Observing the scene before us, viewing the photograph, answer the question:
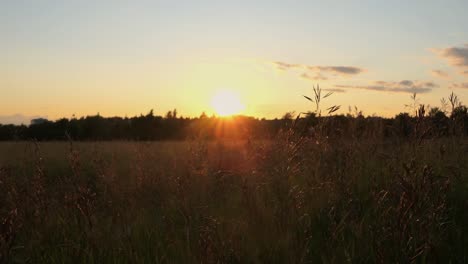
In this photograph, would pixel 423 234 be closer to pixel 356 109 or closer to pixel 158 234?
pixel 158 234

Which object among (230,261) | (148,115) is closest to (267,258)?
(230,261)

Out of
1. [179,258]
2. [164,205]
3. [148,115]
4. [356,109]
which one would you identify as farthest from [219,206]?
[148,115]

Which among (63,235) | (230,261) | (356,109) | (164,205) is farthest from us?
(356,109)

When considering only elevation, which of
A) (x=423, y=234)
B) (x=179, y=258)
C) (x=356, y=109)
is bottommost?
(x=179, y=258)

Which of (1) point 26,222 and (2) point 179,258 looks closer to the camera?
(2) point 179,258

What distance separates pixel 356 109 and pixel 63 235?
17.0ft

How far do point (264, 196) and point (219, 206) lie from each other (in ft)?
1.62

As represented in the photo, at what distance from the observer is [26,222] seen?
3.66 meters

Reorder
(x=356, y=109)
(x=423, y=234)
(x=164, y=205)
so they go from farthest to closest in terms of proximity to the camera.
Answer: (x=356, y=109)
(x=164, y=205)
(x=423, y=234)

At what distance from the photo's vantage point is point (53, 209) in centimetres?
436

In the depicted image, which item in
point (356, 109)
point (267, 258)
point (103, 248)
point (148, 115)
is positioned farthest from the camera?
point (148, 115)

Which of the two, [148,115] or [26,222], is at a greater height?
[148,115]

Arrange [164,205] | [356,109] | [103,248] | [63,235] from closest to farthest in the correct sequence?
1. [103,248]
2. [63,235]
3. [164,205]
4. [356,109]

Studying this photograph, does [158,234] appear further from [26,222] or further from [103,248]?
[26,222]
